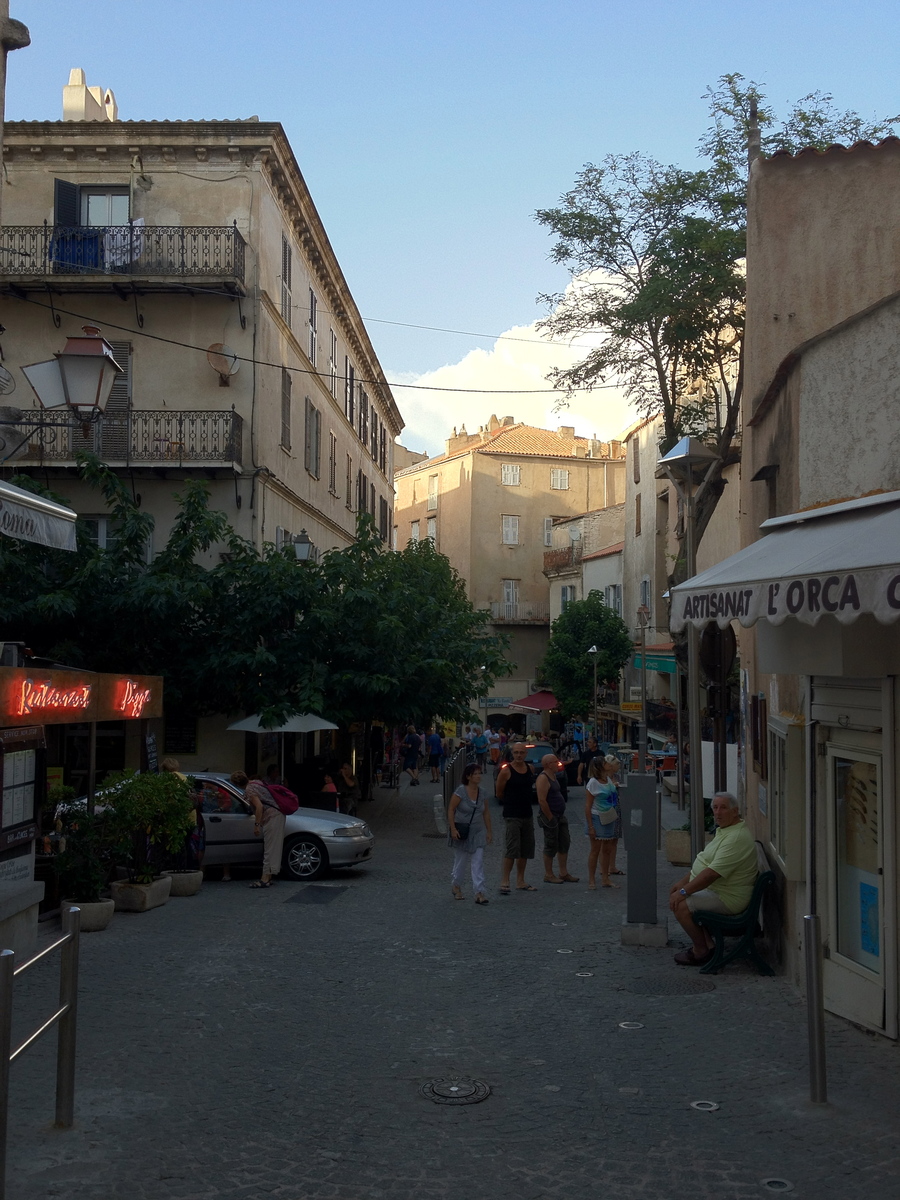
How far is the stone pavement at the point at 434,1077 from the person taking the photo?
17.5ft

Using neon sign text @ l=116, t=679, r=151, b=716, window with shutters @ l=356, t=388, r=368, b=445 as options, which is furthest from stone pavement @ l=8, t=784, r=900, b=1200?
window with shutters @ l=356, t=388, r=368, b=445

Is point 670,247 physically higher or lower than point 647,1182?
higher

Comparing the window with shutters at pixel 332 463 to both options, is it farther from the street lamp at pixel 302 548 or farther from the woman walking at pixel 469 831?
the woman walking at pixel 469 831

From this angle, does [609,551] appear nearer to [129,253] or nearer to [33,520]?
[129,253]

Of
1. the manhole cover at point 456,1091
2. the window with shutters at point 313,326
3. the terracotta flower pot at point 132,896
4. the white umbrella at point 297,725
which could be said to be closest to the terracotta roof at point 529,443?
the window with shutters at point 313,326

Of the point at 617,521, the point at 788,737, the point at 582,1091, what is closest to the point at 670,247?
the point at 788,737

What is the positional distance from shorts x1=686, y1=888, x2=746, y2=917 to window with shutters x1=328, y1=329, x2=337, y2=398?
25.0 metres

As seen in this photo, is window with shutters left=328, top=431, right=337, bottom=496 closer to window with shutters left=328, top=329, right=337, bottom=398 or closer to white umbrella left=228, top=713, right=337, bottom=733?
window with shutters left=328, top=329, right=337, bottom=398

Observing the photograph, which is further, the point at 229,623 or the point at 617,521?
the point at 617,521

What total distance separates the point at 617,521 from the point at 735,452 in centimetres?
3397

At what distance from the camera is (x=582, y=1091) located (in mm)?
6590

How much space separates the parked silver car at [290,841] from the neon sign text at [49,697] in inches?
202

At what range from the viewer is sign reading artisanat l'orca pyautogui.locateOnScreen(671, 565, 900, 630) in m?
5.88

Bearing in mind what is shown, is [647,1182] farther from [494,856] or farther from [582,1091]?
[494,856]
